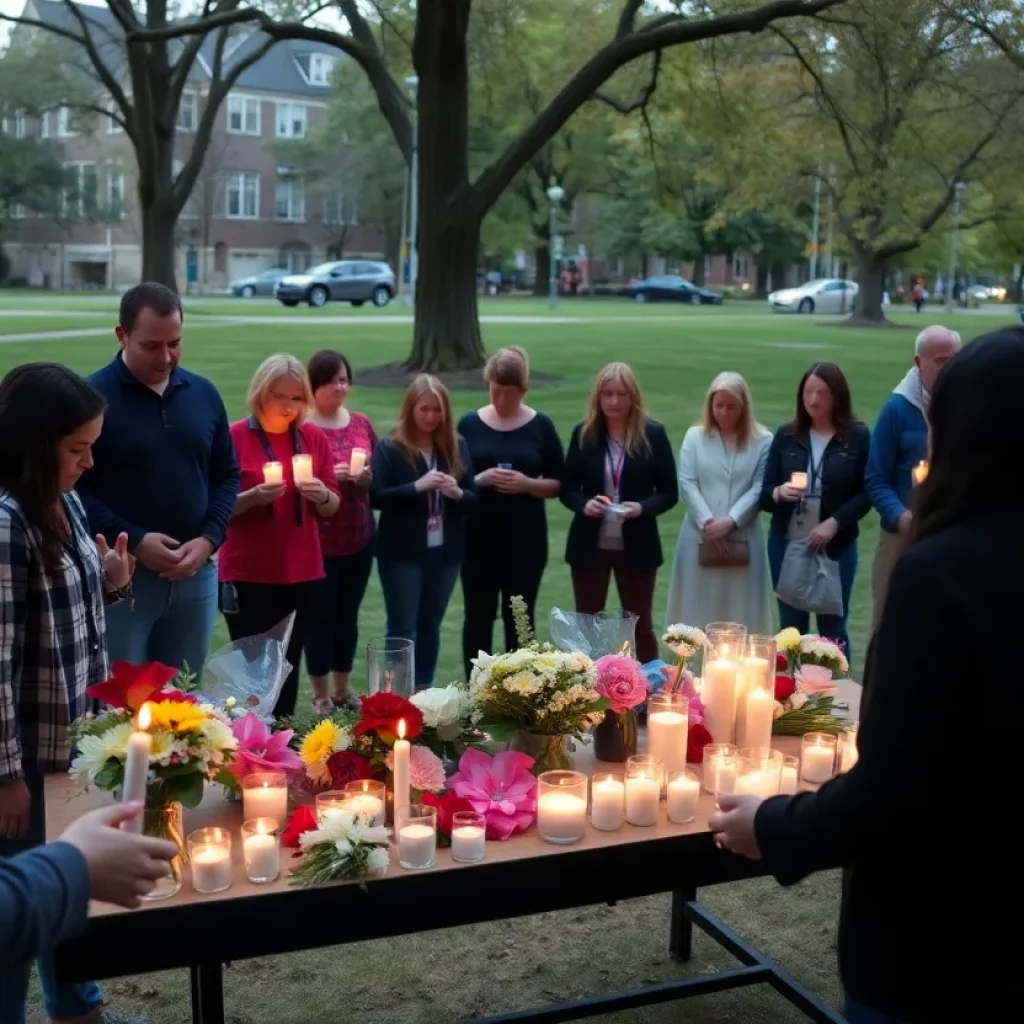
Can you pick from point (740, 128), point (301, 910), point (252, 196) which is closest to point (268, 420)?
point (301, 910)

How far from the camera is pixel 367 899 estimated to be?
2857 millimetres

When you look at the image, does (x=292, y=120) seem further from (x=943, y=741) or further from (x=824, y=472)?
(x=943, y=741)

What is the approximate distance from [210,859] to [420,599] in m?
3.81

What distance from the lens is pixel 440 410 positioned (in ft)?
21.2

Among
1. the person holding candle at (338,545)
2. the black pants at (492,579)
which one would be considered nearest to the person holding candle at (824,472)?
the black pants at (492,579)

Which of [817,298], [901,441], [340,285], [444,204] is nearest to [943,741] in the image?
[901,441]

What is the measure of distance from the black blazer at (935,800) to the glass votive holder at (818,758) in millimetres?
1380

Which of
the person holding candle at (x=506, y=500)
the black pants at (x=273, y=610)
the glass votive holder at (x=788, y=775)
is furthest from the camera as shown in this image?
the person holding candle at (x=506, y=500)

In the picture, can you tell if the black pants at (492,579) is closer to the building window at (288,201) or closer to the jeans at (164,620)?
the jeans at (164,620)

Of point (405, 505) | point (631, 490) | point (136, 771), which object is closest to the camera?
point (136, 771)

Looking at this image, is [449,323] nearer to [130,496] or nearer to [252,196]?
[130,496]

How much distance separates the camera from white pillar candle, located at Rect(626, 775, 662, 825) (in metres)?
3.22

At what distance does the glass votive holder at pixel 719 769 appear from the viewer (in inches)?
132

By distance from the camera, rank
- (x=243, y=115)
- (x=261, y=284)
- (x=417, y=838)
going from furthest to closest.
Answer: (x=243, y=115) → (x=261, y=284) → (x=417, y=838)
